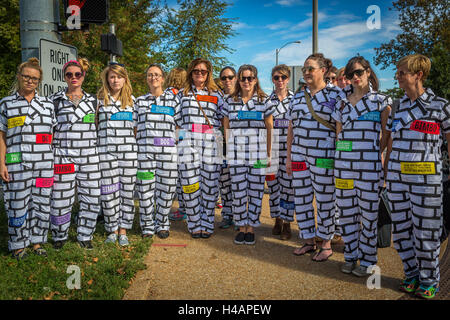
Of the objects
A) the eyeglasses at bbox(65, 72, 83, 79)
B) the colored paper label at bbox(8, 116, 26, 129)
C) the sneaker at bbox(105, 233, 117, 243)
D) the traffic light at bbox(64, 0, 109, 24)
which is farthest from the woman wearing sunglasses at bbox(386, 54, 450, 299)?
the traffic light at bbox(64, 0, 109, 24)

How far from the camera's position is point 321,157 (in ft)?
14.0

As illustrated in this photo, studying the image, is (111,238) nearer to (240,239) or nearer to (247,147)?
(240,239)

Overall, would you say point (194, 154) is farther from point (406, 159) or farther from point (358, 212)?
point (406, 159)

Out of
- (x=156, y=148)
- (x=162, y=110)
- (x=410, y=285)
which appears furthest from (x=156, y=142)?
(x=410, y=285)

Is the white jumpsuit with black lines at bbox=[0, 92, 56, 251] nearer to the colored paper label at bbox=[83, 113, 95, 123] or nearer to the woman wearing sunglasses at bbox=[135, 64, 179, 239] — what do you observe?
the colored paper label at bbox=[83, 113, 95, 123]

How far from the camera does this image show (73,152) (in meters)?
4.45

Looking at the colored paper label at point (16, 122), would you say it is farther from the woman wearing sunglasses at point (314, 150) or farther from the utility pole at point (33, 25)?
the woman wearing sunglasses at point (314, 150)

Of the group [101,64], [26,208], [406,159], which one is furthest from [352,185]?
[101,64]

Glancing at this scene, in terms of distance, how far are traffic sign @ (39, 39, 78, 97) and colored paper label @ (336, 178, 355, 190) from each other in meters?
3.82

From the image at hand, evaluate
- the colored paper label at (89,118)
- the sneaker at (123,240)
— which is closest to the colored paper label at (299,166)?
the sneaker at (123,240)

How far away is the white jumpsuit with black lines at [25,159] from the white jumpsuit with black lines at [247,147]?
87.7 inches

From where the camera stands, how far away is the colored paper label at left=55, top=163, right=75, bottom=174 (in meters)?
4.40

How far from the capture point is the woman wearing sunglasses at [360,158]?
3764 millimetres

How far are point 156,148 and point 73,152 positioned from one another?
3.41ft
